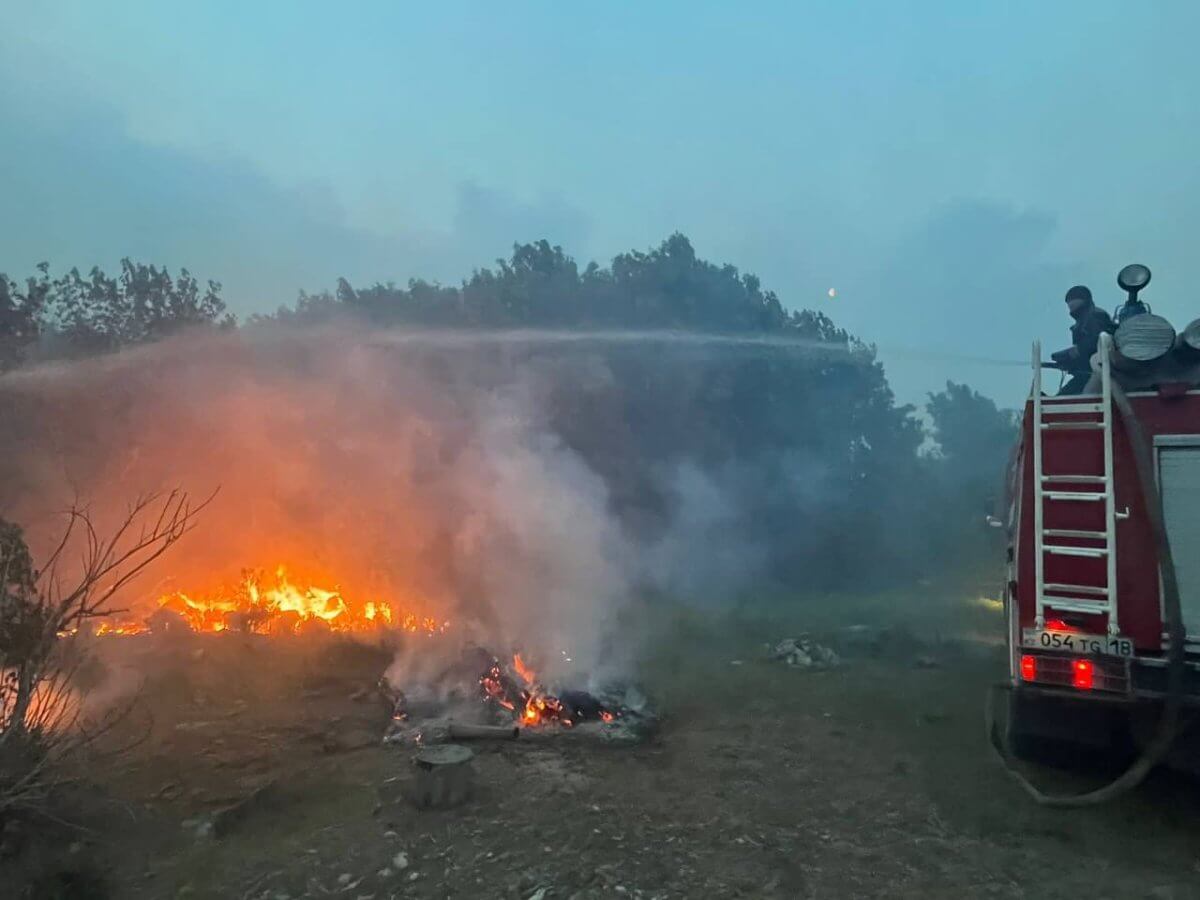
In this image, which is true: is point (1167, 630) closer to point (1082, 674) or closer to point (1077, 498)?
point (1082, 674)

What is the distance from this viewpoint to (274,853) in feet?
17.4

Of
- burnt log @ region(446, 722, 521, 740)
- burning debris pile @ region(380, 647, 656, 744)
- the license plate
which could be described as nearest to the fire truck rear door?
the license plate

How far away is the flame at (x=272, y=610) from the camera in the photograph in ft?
39.5

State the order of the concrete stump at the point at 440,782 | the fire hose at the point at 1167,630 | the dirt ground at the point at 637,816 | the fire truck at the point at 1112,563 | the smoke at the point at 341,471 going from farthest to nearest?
the smoke at the point at 341,471, the concrete stump at the point at 440,782, the fire truck at the point at 1112,563, the fire hose at the point at 1167,630, the dirt ground at the point at 637,816

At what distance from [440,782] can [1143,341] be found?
6337 mm

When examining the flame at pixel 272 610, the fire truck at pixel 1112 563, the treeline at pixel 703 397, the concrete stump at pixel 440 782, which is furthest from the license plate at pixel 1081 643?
the treeline at pixel 703 397

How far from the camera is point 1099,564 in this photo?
550 cm

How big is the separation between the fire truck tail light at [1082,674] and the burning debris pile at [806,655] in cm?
635

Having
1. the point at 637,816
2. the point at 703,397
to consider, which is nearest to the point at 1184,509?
the point at 637,816

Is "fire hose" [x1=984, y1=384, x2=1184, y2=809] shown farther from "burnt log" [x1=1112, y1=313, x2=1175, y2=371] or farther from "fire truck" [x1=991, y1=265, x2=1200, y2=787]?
"burnt log" [x1=1112, y1=313, x2=1175, y2=371]

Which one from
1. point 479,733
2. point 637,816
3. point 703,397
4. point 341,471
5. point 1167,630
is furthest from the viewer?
point 703,397

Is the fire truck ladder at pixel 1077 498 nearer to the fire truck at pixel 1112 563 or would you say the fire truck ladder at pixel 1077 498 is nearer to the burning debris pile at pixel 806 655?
the fire truck at pixel 1112 563

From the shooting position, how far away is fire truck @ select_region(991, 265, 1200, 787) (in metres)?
5.20

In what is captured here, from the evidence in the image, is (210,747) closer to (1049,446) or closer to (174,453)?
(1049,446)
